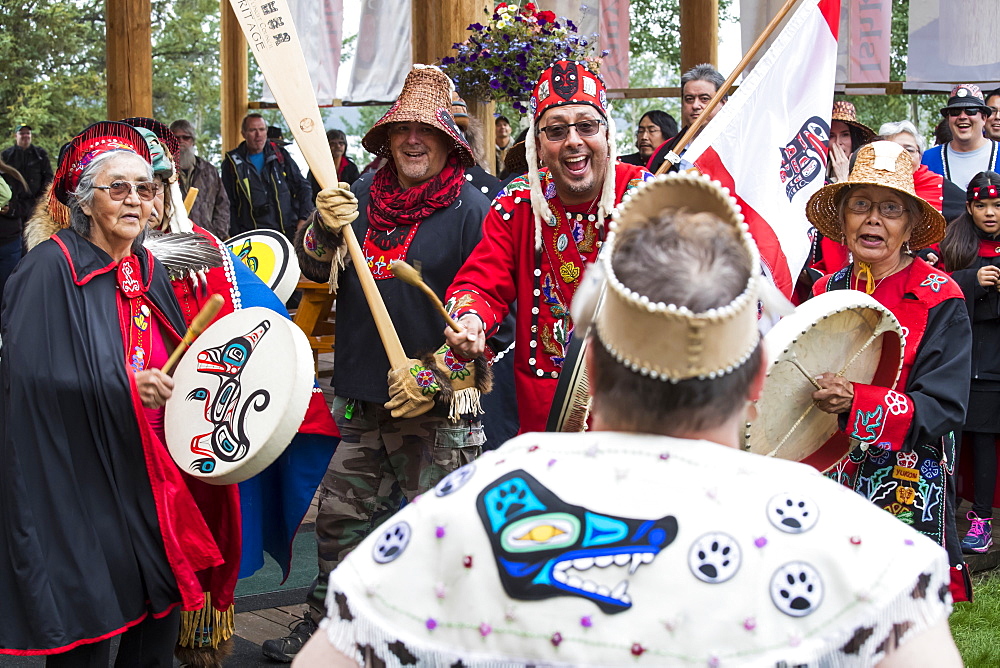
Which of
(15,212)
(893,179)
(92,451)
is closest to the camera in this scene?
(92,451)

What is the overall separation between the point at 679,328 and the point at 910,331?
2.31 meters

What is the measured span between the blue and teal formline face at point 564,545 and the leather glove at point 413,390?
7.60ft

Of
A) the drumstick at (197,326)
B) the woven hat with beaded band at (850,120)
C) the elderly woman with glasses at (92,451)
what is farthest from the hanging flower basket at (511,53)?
the drumstick at (197,326)

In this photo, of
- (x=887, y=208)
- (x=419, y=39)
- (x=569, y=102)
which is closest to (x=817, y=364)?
(x=887, y=208)

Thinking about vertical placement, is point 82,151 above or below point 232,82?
below

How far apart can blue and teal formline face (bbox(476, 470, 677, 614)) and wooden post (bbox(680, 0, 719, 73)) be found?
9.59 m

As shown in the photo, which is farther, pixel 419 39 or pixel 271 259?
pixel 419 39

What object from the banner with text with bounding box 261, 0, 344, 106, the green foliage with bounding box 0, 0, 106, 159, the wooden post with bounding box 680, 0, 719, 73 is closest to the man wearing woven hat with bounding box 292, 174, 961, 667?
the wooden post with bounding box 680, 0, 719, 73

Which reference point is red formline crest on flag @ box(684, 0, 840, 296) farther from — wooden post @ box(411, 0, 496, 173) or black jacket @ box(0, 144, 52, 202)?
black jacket @ box(0, 144, 52, 202)

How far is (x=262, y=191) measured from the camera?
1025 cm

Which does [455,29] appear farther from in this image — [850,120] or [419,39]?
[850,120]

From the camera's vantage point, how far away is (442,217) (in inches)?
162

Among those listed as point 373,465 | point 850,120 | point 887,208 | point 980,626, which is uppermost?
point 850,120

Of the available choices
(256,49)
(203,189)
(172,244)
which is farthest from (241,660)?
(203,189)
